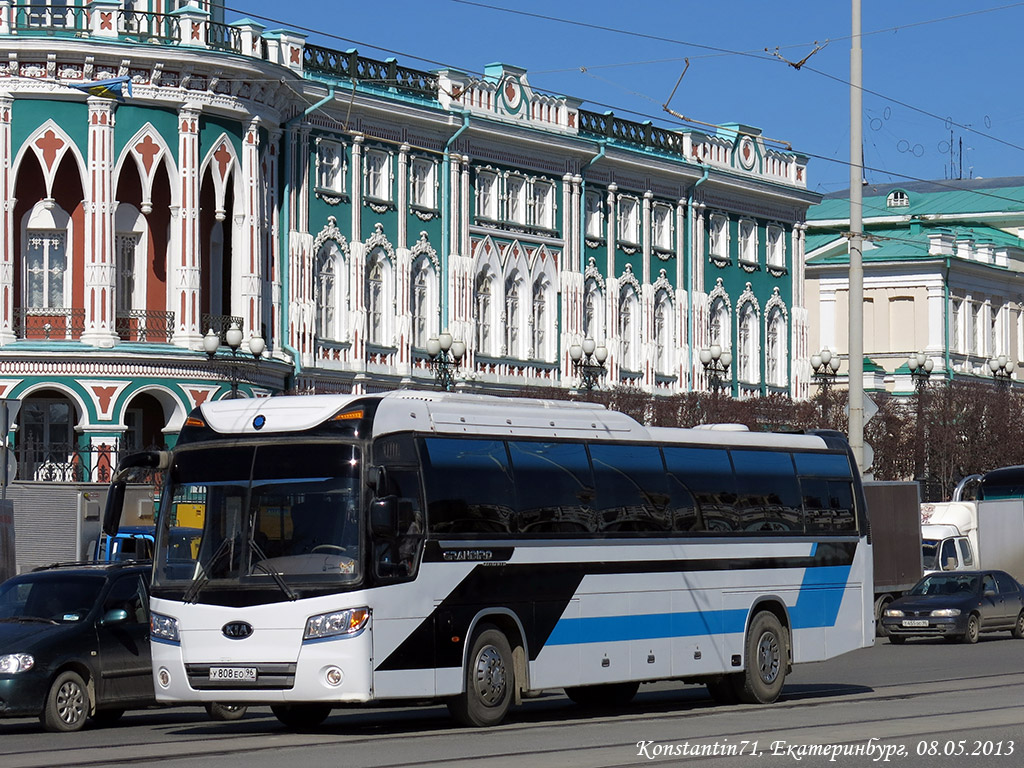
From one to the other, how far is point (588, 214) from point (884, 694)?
36.0m

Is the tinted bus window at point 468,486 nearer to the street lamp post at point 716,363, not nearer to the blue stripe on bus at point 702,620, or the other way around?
the blue stripe on bus at point 702,620

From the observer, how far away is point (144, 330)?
139 ft

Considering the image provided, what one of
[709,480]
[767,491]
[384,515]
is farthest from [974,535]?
[384,515]

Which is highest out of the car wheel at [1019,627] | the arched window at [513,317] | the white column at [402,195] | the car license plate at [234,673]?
the white column at [402,195]

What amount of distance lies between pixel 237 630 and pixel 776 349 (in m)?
49.2

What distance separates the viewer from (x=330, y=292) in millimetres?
48406

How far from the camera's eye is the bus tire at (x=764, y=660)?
20.6 m

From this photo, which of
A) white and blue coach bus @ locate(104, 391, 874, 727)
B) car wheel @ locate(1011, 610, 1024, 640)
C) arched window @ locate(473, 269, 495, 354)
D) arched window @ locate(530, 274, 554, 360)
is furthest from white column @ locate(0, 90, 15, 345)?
white and blue coach bus @ locate(104, 391, 874, 727)

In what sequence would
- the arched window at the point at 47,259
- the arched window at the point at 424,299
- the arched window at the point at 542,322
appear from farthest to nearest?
the arched window at the point at 542,322 → the arched window at the point at 424,299 → the arched window at the point at 47,259

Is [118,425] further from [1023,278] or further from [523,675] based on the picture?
[1023,278]

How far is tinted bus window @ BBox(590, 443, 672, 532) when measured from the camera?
62.1 ft

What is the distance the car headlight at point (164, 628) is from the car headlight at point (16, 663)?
67.6 inches

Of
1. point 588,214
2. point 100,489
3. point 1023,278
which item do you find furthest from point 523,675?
point 1023,278

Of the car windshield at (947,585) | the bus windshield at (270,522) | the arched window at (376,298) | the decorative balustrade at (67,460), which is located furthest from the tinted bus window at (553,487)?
the arched window at (376,298)
